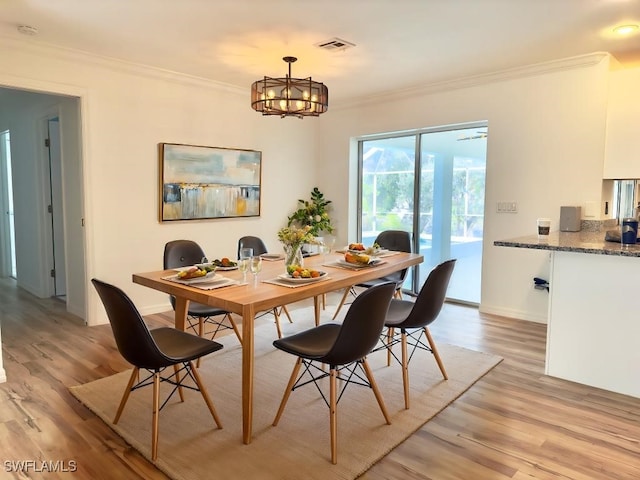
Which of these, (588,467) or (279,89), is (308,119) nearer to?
(279,89)

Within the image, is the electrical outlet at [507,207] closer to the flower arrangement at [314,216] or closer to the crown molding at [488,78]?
the crown molding at [488,78]

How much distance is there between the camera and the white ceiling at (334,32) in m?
2.88

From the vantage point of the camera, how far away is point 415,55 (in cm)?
387

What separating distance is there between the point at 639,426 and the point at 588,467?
2.01 ft

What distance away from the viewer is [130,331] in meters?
2.07

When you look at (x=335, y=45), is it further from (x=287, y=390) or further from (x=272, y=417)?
(x=272, y=417)

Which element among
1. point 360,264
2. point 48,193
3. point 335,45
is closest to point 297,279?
point 360,264

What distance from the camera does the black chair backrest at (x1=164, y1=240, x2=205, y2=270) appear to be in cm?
333

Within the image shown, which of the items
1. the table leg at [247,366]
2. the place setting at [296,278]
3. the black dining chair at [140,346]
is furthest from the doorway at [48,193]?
the table leg at [247,366]

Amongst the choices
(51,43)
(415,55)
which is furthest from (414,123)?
(51,43)

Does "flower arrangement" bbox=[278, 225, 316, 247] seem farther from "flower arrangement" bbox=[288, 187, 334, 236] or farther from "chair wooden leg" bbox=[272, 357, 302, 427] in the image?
"flower arrangement" bbox=[288, 187, 334, 236]

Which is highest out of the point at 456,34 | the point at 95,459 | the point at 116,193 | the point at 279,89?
the point at 456,34

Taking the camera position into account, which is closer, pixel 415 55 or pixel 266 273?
pixel 266 273

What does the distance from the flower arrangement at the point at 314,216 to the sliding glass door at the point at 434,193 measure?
575 mm
